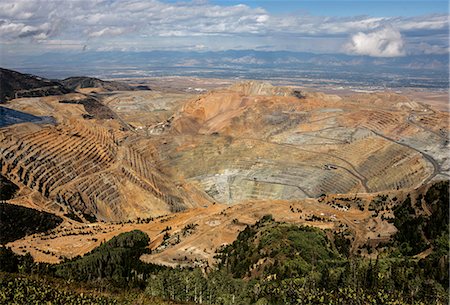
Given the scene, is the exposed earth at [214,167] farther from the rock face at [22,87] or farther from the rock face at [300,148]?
the rock face at [22,87]

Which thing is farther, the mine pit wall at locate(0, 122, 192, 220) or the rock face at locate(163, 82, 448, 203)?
the rock face at locate(163, 82, 448, 203)

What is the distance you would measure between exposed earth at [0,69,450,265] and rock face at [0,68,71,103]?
7.96ft

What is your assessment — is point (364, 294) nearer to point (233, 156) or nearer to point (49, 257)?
point (49, 257)

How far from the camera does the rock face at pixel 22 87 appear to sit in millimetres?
138875

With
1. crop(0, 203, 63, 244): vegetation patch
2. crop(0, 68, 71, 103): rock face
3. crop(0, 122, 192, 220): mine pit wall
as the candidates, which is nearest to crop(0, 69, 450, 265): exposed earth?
crop(0, 122, 192, 220): mine pit wall

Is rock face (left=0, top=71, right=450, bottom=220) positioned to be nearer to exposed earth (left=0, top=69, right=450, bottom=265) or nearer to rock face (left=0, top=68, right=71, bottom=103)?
exposed earth (left=0, top=69, right=450, bottom=265)

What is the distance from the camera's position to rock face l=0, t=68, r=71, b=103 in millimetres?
138875

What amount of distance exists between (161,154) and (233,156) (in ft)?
51.8

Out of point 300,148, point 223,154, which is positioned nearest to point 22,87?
point 223,154

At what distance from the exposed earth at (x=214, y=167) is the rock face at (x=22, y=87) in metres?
2.43

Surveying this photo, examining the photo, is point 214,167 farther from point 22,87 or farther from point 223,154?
point 22,87

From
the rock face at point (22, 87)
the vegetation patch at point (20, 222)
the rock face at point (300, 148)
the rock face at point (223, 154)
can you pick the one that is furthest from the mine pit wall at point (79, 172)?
the rock face at point (22, 87)

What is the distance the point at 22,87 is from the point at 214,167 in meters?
82.8

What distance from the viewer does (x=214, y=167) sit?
98.6 metres
